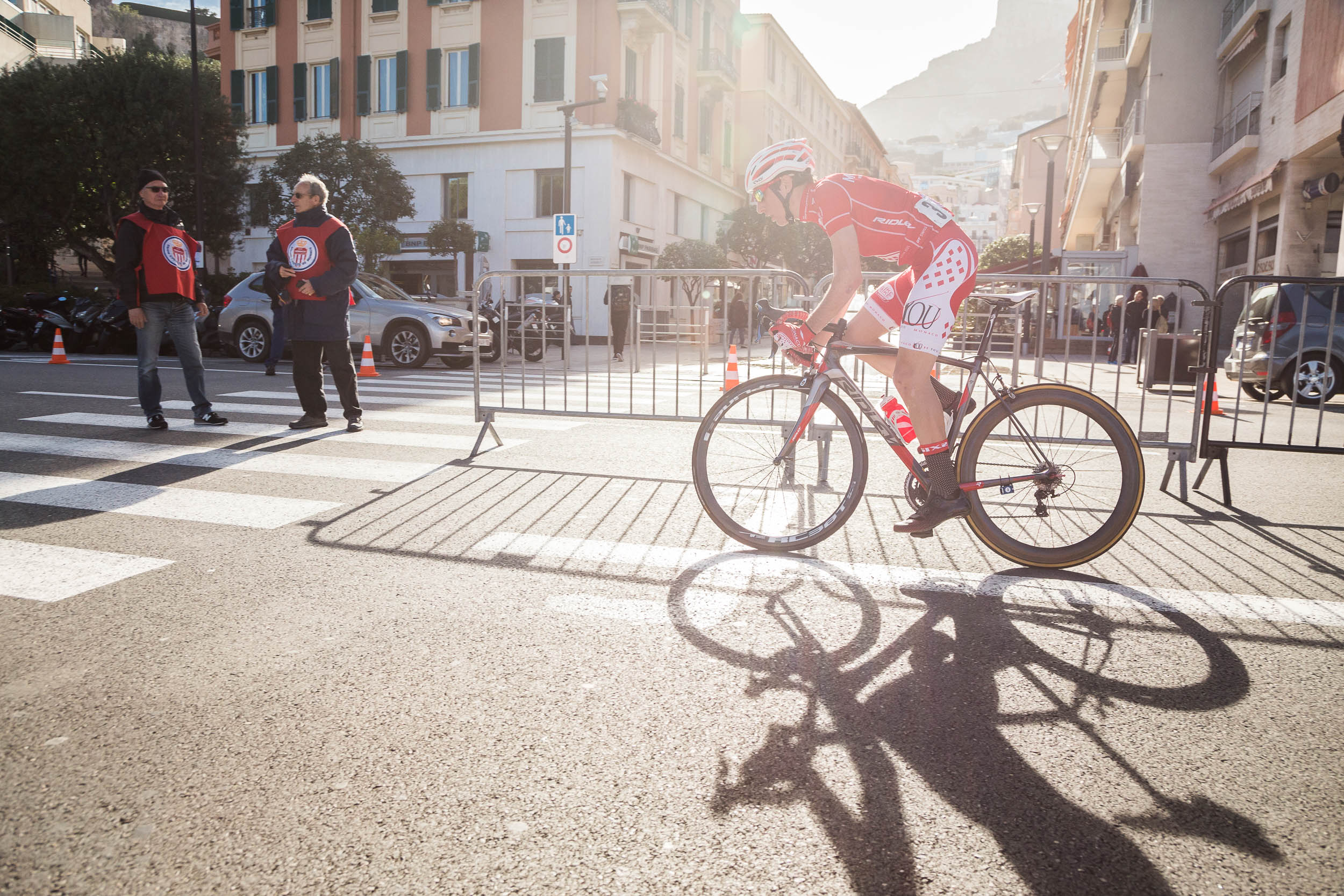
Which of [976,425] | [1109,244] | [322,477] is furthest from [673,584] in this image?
[1109,244]

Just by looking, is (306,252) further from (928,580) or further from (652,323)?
(928,580)

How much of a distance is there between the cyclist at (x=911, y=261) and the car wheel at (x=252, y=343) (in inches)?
561

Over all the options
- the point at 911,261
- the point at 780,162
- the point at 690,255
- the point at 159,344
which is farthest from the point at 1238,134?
the point at 159,344

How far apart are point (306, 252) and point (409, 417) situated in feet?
6.57

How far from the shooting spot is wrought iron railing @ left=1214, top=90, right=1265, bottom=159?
23.2 m

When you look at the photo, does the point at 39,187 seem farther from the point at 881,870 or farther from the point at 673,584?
the point at 881,870

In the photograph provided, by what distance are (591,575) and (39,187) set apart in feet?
102

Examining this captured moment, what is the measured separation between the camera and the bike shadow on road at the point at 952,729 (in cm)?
199

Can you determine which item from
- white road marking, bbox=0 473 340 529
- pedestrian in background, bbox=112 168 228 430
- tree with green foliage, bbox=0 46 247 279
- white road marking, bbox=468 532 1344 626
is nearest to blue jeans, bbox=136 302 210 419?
pedestrian in background, bbox=112 168 228 430

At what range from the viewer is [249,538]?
178 inches

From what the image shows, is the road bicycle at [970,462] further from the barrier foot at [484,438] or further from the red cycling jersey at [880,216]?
the barrier foot at [484,438]

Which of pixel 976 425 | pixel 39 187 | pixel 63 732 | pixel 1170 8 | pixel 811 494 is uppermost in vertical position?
pixel 1170 8

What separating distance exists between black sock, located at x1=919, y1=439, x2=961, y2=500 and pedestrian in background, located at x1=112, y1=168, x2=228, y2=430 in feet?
20.0

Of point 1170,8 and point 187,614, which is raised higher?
point 1170,8
